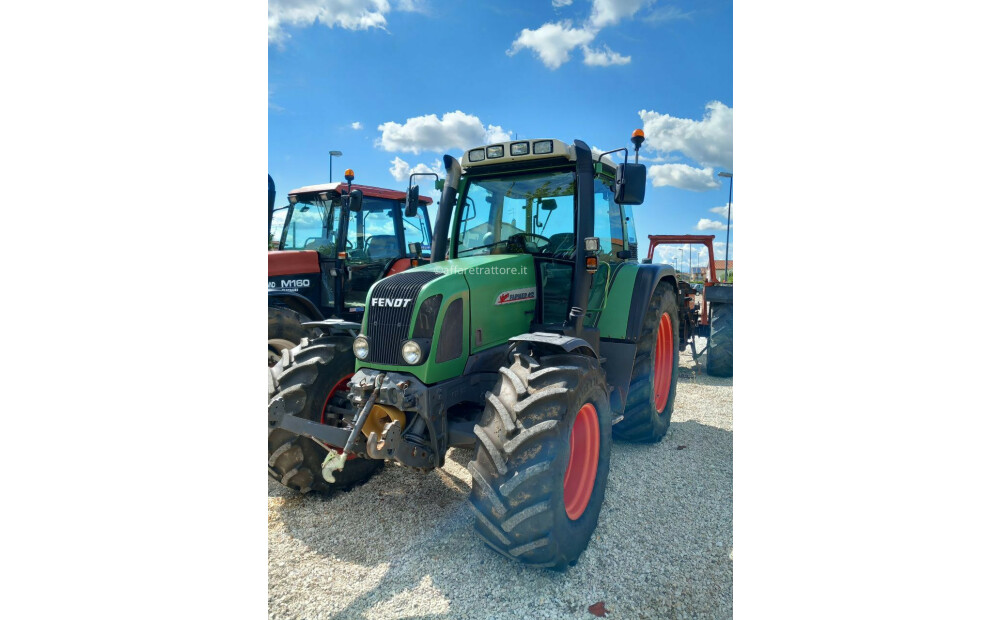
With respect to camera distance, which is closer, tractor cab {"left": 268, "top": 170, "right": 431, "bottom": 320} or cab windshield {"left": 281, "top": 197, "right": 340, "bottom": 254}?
tractor cab {"left": 268, "top": 170, "right": 431, "bottom": 320}

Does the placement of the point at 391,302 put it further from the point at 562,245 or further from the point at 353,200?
the point at 353,200

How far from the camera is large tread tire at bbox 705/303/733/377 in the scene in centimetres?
582

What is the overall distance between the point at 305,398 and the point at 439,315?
0.90 meters

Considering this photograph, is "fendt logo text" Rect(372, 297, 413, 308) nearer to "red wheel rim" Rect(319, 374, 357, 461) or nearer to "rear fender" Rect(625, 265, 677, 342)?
"red wheel rim" Rect(319, 374, 357, 461)

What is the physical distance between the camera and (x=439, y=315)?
2.69 m

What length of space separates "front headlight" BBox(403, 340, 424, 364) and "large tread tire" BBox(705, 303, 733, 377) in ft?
13.8

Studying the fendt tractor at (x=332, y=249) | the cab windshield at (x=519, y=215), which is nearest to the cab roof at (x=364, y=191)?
the fendt tractor at (x=332, y=249)

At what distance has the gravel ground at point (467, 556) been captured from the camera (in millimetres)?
2166

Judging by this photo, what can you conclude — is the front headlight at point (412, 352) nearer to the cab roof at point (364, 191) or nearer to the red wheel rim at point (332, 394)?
the red wheel rim at point (332, 394)

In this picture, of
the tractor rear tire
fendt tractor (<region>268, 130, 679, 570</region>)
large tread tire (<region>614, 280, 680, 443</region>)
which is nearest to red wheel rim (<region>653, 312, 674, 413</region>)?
large tread tire (<region>614, 280, 680, 443</region>)

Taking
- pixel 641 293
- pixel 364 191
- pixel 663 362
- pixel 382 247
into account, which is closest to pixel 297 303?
pixel 382 247

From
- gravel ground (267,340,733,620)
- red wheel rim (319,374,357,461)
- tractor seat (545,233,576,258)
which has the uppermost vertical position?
tractor seat (545,233,576,258)

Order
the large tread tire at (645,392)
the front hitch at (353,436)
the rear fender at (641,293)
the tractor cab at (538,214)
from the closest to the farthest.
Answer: the front hitch at (353,436) < the tractor cab at (538,214) < the rear fender at (641,293) < the large tread tire at (645,392)
